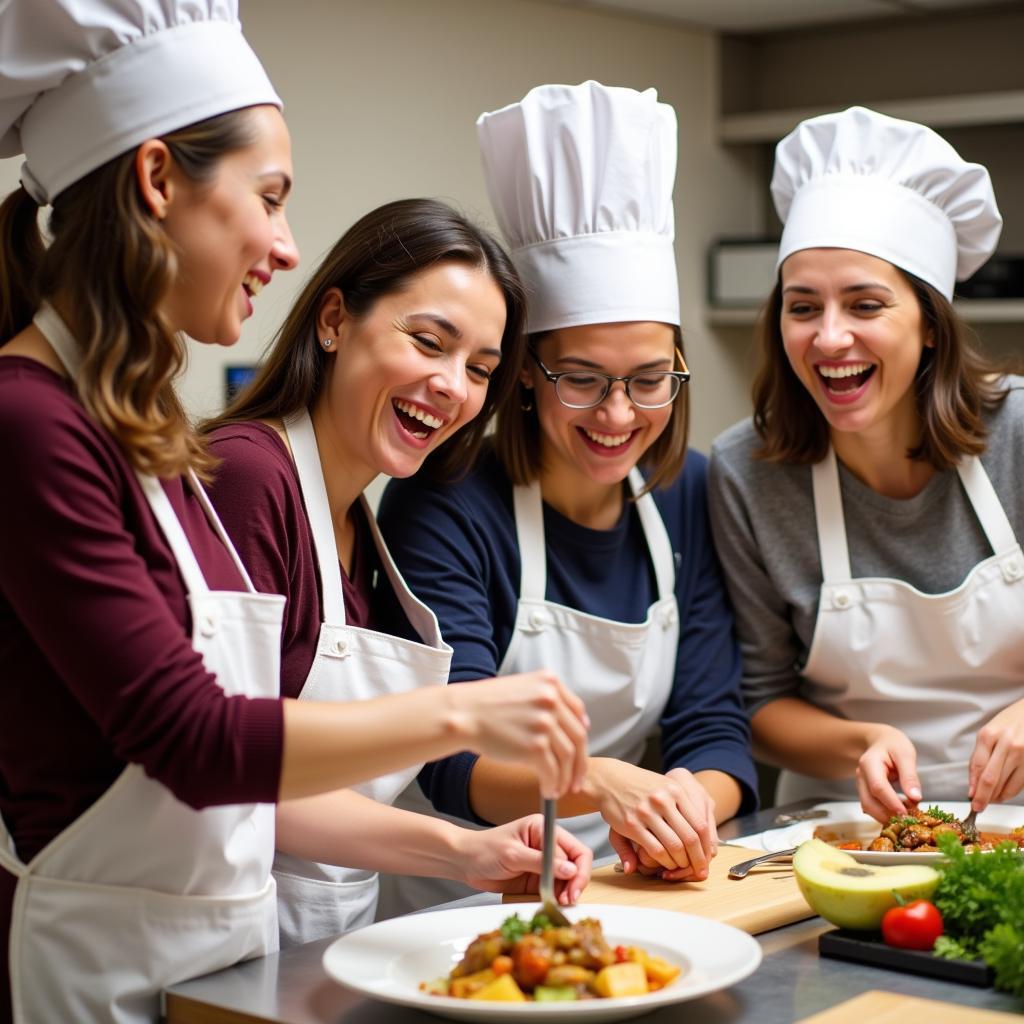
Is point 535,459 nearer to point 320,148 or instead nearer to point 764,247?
point 320,148

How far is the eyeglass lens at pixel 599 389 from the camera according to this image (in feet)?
6.14

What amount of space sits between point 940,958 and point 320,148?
7.49 feet

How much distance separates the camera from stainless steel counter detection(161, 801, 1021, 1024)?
1164 mm

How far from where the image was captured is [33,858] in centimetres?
119

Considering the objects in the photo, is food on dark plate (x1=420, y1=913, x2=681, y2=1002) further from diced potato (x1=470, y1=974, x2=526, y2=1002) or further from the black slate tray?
the black slate tray

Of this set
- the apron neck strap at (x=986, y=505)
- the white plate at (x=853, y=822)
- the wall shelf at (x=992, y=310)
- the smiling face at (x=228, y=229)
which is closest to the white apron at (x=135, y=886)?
the smiling face at (x=228, y=229)

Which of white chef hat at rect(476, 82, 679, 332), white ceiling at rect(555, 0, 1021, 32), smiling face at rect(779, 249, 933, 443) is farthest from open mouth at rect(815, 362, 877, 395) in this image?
white ceiling at rect(555, 0, 1021, 32)

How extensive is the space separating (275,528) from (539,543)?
50 centimetres

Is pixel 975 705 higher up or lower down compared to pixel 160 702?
lower down

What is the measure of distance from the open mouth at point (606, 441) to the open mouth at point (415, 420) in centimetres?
28

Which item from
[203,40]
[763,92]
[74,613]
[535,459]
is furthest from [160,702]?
[763,92]

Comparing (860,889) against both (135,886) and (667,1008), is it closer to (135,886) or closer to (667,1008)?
(667,1008)

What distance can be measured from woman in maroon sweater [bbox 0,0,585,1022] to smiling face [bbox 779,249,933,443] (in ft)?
3.10

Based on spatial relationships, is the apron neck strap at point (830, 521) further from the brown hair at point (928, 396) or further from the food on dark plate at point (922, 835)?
the food on dark plate at point (922, 835)
